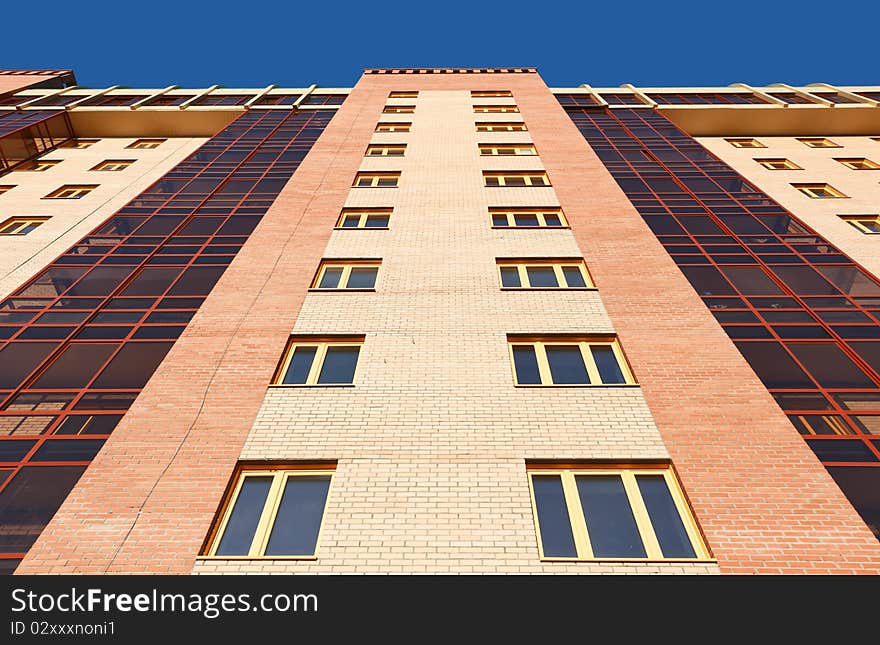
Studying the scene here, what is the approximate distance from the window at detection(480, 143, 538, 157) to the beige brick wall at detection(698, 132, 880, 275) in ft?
29.1

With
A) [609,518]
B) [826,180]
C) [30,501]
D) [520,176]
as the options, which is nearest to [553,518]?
[609,518]

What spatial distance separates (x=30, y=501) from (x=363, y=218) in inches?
389

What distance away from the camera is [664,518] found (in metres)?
6.13

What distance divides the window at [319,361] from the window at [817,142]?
2602cm

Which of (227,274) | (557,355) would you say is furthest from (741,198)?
(227,274)

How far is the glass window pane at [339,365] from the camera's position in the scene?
8430 mm

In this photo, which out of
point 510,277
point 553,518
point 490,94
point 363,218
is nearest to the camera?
point 553,518

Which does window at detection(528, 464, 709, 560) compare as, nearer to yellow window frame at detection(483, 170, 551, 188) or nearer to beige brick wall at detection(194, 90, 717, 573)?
beige brick wall at detection(194, 90, 717, 573)

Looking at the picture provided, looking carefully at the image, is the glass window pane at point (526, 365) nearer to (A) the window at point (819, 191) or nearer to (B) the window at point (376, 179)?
(B) the window at point (376, 179)

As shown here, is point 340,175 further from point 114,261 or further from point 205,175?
point 114,261

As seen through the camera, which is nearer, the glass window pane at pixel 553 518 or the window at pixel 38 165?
the glass window pane at pixel 553 518

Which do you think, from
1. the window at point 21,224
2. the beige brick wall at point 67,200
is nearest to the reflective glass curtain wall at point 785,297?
the beige brick wall at point 67,200

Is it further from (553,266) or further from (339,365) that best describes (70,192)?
(553,266)
